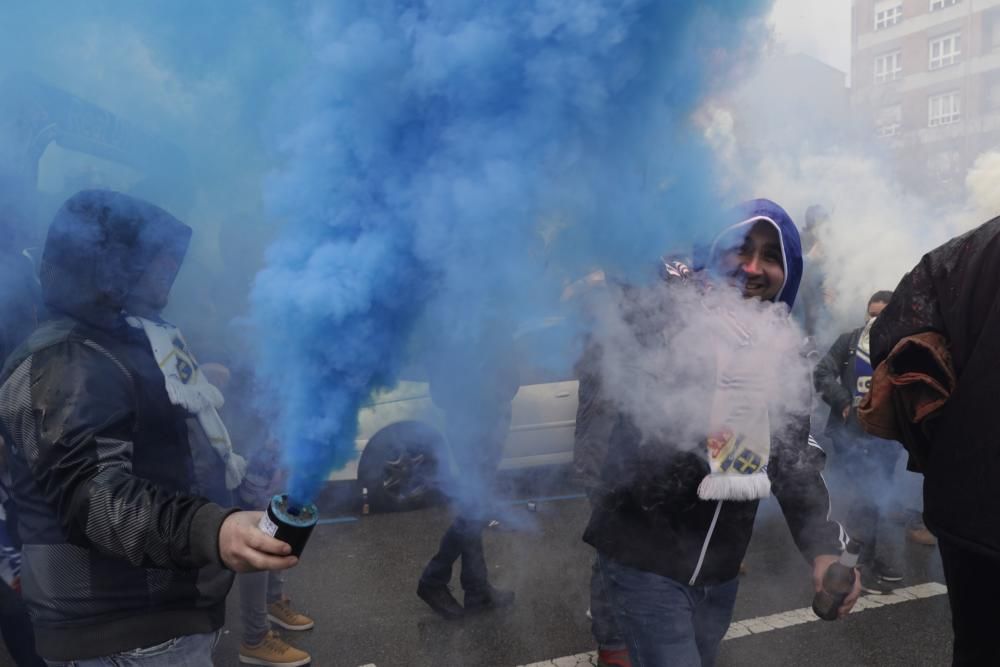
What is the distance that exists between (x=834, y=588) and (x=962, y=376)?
772 mm

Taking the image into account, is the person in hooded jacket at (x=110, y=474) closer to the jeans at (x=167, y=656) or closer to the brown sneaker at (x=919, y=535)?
the jeans at (x=167, y=656)

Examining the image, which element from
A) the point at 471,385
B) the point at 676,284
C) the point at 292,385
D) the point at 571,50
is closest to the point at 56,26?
the point at 292,385

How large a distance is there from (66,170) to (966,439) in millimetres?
2612

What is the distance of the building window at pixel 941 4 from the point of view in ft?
18.9

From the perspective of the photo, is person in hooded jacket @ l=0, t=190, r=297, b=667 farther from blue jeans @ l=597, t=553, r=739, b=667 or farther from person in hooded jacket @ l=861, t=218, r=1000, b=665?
person in hooded jacket @ l=861, t=218, r=1000, b=665

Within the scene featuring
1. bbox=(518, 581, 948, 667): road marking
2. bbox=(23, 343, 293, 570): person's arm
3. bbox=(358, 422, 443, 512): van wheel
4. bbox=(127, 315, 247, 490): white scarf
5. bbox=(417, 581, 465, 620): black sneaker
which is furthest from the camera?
bbox=(358, 422, 443, 512): van wheel

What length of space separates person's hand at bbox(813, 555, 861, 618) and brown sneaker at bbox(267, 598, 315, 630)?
2.80 m

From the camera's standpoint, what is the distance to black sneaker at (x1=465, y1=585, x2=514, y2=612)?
4.15 meters

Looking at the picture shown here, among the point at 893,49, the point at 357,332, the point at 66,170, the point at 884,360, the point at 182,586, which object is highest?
the point at 893,49

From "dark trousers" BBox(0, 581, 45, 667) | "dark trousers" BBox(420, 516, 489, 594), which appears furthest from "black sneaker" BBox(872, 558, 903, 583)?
"dark trousers" BBox(0, 581, 45, 667)

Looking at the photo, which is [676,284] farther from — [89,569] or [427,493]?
[427,493]

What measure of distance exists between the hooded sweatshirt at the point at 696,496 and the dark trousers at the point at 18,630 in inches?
85.9

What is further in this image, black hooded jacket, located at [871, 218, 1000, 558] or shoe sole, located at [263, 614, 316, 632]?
shoe sole, located at [263, 614, 316, 632]

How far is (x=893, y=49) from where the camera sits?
6051 millimetres
